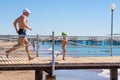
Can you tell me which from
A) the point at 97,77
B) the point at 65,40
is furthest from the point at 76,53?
the point at 97,77

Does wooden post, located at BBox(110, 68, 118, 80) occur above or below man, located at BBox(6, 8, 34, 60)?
below

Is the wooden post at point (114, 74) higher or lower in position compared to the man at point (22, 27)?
lower

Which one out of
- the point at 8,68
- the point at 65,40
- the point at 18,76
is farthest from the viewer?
the point at 18,76

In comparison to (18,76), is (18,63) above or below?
above

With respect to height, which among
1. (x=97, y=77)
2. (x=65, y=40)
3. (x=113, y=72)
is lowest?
(x=97, y=77)

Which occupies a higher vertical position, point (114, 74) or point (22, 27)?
point (22, 27)

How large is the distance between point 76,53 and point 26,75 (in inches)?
530

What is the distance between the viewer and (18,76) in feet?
96.3

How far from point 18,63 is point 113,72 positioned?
138 inches

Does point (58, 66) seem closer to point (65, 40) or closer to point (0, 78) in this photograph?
point (65, 40)

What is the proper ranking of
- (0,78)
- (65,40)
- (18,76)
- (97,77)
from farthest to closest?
(97,77)
(18,76)
(0,78)
(65,40)

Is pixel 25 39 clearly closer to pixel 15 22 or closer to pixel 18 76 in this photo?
pixel 15 22

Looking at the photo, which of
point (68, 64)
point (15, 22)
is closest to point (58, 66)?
point (68, 64)

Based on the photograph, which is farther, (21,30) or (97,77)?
(97,77)
